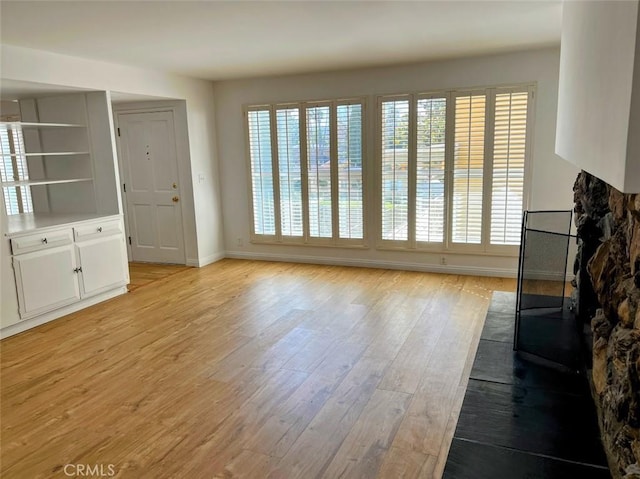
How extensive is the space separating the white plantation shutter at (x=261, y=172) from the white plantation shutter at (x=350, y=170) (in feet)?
3.21

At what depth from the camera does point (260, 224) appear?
646 centimetres

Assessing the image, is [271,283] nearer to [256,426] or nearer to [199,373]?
[199,373]

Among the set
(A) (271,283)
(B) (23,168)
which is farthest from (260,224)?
(B) (23,168)

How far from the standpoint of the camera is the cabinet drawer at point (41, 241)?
13.2ft

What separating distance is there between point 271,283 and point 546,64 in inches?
A: 147

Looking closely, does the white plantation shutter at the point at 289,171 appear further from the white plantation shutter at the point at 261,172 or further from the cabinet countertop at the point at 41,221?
the cabinet countertop at the point at 41,221

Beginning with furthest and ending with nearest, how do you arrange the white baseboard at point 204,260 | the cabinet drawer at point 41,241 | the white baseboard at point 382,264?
1. the white baseboard at point 204,260
2. the white baseboard at point 382,264
3. the cabinet drawer at point 41,241

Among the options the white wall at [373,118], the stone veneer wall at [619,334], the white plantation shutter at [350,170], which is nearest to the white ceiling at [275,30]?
the white wall at [373,118]

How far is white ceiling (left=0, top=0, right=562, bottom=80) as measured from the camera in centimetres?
312

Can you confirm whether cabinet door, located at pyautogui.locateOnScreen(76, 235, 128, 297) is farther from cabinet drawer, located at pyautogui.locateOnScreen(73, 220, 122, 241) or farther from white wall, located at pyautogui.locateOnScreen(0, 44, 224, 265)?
white wall, located at pyautogui.locateOnScreen(0, 44, 224, 265)

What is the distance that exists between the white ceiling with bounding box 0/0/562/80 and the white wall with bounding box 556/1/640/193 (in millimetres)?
1121

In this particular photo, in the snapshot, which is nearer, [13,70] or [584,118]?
[584,118]

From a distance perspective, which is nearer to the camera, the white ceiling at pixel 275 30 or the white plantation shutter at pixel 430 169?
the white ceiling at pixel 275 30

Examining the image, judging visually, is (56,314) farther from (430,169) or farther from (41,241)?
(430,169)
